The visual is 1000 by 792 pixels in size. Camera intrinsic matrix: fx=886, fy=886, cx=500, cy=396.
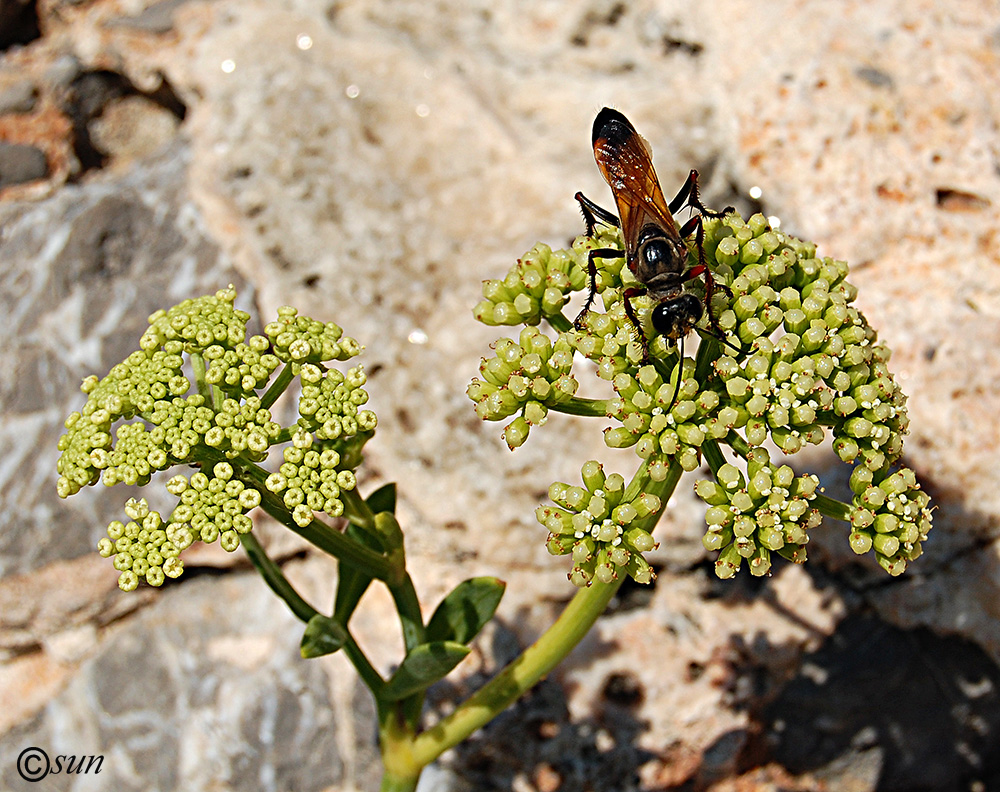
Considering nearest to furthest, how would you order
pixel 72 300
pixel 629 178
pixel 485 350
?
pixel 629 178
pixel 485 350
pixel 72 300

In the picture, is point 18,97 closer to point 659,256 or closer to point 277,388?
point 277,388

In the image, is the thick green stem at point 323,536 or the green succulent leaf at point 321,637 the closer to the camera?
the thick green stem at point 323,536

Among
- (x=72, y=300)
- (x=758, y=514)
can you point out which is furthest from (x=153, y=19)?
(x=758, y=514)

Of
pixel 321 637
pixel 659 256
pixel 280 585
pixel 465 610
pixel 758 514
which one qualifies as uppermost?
pixel 659 256

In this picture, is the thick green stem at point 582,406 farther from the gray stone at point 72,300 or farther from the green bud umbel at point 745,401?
the gray stone at point 72,300

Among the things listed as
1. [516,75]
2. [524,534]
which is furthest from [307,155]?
[524,534]

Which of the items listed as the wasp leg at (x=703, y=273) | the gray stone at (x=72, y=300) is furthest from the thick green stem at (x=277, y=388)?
the gray stone at (x=72, y=300)
